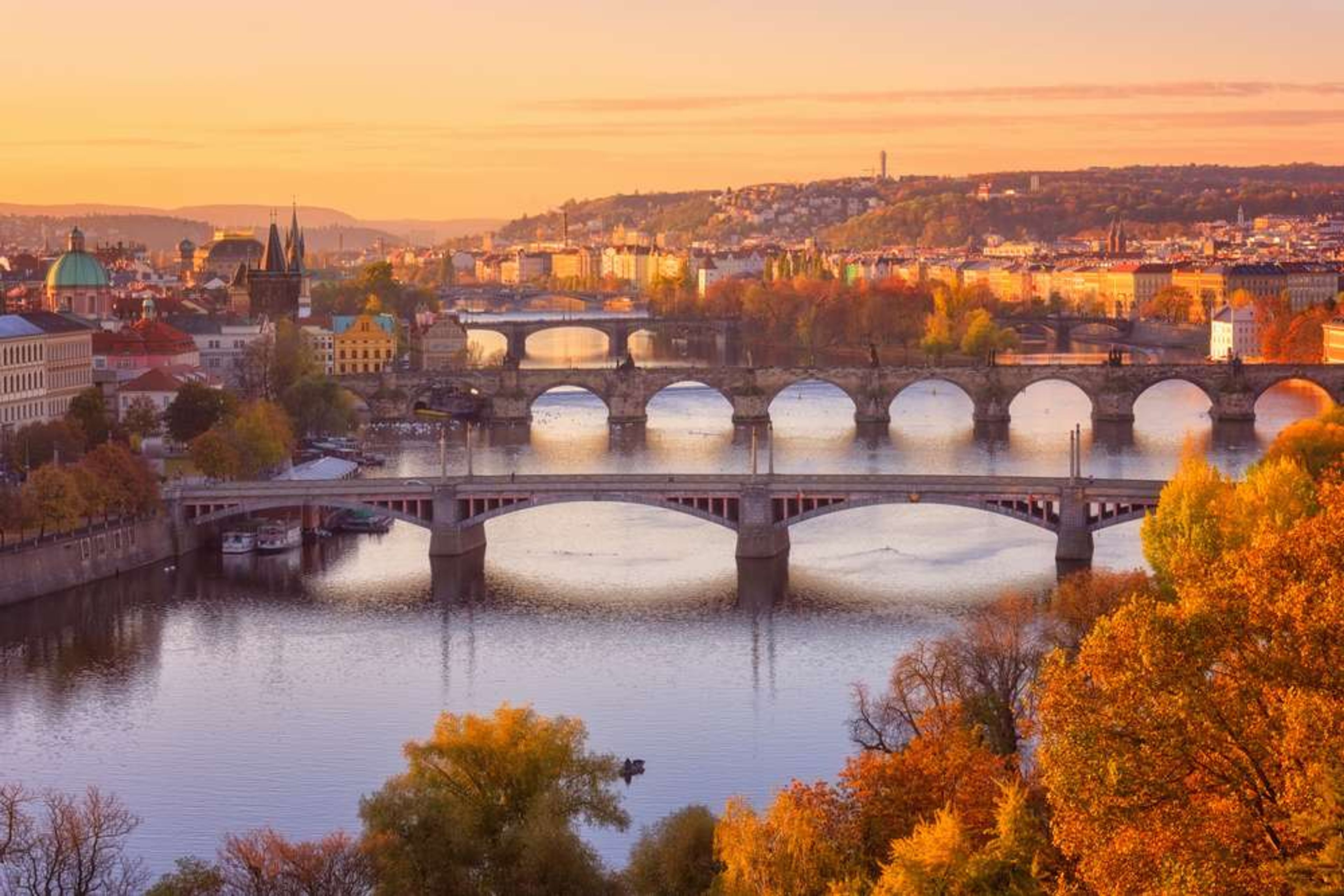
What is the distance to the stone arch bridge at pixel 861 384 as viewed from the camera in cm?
4581

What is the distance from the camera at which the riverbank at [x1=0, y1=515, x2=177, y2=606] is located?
25.4 metres

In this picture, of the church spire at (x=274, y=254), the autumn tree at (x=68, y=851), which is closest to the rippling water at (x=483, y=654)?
the autumn tree at (x=68, y=851)

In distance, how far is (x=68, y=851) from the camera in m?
14.3

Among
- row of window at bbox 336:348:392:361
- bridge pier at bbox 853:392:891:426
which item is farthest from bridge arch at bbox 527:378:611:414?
row of window at bbox 336:348:392:361

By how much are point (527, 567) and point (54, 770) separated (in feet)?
31.2

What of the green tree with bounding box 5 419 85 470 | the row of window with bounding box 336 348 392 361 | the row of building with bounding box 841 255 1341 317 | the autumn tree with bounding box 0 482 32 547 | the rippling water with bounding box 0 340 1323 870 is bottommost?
the rippling water with bounding box 0 340 1323 870

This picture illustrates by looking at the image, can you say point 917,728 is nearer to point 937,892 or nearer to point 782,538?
point 937,892

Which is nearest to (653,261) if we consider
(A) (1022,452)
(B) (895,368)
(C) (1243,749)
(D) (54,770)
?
(B) (895,368)

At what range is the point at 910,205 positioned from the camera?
146750mm

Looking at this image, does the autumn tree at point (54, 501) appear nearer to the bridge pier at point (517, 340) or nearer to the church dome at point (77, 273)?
the church dome at point (77, 273)

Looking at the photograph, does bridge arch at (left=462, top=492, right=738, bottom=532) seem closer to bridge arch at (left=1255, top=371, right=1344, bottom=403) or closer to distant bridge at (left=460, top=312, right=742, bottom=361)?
bridge arch at (left=1255, top=371, right=1344, bottom=403)

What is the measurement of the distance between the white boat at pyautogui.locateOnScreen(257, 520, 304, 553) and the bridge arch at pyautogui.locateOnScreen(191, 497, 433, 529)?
0.80 feet

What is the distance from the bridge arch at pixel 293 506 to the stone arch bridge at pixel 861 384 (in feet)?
55.8

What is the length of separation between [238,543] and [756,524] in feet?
19.3
